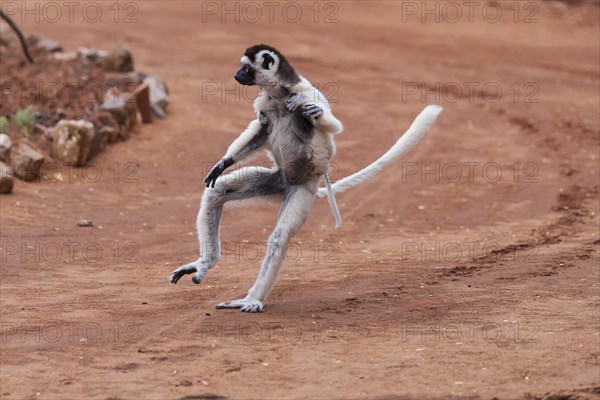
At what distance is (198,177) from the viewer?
47.8ft

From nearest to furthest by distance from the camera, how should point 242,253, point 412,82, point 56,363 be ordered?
1. point 56,363
2. point 242,253
3. point 412,82

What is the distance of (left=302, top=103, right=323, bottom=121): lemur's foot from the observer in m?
8.15

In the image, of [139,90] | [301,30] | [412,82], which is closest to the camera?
[139,90]

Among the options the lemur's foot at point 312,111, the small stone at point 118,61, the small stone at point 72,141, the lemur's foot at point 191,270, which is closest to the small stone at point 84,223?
the small stone at point 72,141

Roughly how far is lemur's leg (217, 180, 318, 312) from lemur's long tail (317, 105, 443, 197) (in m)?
0.60

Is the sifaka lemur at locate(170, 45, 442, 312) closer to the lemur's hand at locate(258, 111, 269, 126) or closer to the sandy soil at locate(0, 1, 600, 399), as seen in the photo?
the lemur's hand at locate(258, 111, 269, 126)

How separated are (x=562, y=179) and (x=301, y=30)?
41.5ft

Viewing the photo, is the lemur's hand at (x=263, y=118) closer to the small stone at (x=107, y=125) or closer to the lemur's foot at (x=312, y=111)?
the lemur's foot at (x=312, y=111)

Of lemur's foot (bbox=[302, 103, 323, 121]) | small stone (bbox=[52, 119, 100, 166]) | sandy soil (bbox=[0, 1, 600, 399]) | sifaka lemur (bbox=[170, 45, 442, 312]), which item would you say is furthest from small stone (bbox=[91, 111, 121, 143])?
lemur's foot (bbox=[302, 103, 323, 121])

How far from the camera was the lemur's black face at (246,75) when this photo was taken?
27.4 ft

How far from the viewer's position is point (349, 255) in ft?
35.7

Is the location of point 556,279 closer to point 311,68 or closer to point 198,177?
point 198,177

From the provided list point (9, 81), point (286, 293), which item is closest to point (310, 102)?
point (286, 293)

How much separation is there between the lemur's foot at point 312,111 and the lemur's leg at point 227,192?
2.15 feet
